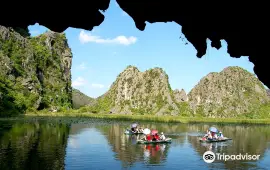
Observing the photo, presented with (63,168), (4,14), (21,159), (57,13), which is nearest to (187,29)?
(57,13)

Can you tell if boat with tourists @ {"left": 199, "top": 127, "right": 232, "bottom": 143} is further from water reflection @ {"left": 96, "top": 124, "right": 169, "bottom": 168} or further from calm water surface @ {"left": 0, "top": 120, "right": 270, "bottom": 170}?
water reflection @ {"left": 96, "top": 124, "right": 169, "bottom": 168}

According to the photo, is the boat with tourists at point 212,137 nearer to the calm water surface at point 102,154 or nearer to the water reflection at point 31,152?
the calm water surface at point 102,154

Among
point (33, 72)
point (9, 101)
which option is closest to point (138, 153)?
point (9, 101)

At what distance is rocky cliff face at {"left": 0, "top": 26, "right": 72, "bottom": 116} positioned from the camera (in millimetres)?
122900

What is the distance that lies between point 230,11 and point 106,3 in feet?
10.9

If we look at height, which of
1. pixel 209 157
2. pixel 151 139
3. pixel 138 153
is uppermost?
pixel 151 139

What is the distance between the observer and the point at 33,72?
145375 mm

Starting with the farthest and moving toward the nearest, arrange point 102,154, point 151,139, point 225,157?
point 151,139 → point 225,157 → point 102,154

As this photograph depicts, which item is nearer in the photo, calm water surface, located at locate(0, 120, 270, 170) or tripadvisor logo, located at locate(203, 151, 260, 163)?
calm water surface, located at locate(0, 120, 270, 170)

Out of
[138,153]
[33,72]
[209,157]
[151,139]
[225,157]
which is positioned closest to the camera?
[209,157]

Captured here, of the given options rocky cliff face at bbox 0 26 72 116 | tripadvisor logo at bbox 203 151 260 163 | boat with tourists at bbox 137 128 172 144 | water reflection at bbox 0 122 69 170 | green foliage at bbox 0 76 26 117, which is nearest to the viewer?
water reflection at bbox 0 122 69 170

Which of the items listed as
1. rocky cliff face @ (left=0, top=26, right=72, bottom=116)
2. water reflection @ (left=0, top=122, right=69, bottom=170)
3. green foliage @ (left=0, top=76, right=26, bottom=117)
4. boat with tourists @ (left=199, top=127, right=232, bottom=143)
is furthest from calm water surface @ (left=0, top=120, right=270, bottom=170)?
rocky cliff face @ (left=0, top=26, right=72, bottom=116)

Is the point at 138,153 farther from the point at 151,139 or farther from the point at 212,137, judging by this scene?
the point at 212,137

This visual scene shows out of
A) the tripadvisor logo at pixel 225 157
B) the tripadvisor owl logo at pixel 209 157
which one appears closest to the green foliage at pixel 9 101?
the tripadvisor owl logo at pixel 209 157
